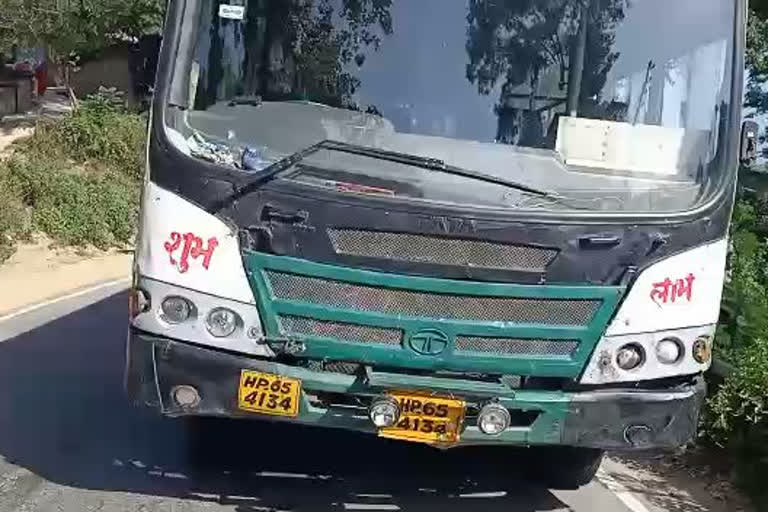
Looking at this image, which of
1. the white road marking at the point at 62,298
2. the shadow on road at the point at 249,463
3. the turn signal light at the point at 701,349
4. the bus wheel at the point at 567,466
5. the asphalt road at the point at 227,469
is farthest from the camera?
the white road marking at the point at 62,298

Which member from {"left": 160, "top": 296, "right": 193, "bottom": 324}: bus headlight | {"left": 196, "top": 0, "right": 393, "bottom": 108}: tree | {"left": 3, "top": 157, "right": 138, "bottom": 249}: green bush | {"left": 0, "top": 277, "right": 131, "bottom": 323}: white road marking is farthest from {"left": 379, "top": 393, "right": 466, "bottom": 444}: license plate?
{"left": 3, "top": 157, "right": 138, "bottom": 249}: green bush

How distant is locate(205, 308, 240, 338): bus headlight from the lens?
5.14 metres

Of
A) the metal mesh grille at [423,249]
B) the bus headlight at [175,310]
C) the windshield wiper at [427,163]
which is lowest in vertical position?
the bus headlight at [175,310]

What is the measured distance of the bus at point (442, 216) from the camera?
16.7 ft

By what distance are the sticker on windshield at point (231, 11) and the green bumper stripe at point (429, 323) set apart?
118 centimetres

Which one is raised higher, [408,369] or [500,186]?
[500,186]

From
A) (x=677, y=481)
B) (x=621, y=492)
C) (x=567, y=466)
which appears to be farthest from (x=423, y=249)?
(x=677, y=481)

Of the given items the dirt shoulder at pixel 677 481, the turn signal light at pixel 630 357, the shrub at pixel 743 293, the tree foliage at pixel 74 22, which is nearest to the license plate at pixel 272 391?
the turn signal light at pixel 630 357

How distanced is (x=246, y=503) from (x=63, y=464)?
126 cm

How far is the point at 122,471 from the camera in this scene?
21.3 ft

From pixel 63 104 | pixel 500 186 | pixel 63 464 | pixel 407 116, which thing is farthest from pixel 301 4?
pixel 63 104

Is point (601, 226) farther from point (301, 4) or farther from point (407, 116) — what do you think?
point (301, 4)

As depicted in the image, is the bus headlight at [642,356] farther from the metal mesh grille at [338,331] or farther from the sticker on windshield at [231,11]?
the sticker on windshield at [231,11]

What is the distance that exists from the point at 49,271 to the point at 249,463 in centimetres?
948
